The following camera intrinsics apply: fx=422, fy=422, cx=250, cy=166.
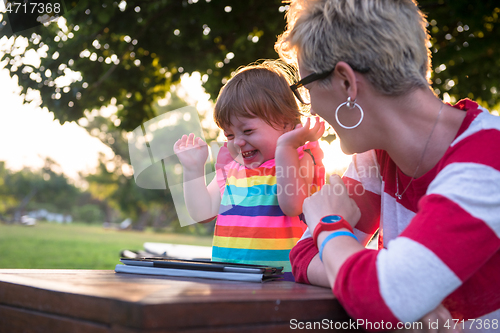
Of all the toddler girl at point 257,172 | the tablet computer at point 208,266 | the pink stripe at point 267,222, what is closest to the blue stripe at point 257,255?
the toddler girl at point 257,172

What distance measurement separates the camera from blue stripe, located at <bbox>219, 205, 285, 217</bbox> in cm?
207

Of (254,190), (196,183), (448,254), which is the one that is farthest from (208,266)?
(196,183)

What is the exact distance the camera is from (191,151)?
2.16 metres

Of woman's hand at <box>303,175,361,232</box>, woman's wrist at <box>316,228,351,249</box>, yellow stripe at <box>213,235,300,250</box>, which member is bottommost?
yellow stripe at <box>213,235,300,250</box>

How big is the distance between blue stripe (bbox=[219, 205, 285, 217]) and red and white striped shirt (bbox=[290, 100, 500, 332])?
97cm

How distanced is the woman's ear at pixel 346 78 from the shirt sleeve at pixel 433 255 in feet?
1.36

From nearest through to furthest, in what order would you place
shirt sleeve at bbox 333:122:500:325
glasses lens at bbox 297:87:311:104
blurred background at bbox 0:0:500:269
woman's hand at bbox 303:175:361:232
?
shirt sleeve at bbox 333:122:500:325, woman's hand at bbox 303:175:361:232, glasses lens at bbox 297:87:311:104, blurred background at bbox 0:0:500:269

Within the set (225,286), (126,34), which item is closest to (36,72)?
(126,34)

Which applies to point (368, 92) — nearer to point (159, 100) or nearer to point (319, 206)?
point (319, 206)

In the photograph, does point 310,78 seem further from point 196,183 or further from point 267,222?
point 196,183

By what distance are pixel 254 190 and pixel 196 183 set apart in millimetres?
324

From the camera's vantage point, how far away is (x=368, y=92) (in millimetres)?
1350

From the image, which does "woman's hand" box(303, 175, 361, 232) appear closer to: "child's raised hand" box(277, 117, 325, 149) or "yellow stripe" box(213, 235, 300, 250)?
"child's raised hand" box(277, 117, 325, 149)

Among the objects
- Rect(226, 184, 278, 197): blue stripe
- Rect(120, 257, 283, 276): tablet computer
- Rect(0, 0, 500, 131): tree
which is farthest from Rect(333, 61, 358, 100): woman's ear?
Rect(0, 0, 500, 131): tree
